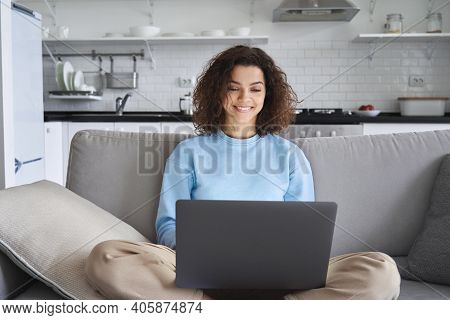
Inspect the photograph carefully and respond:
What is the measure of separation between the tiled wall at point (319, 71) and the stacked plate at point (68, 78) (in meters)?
0.14

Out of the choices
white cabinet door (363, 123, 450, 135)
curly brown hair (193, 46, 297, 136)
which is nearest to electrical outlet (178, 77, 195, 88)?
white cabinet door (363, 123, 450, 135)

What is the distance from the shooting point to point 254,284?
126cm

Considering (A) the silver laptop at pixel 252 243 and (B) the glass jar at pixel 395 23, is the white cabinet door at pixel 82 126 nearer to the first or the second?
(B) the glass jar at pixel 395 23

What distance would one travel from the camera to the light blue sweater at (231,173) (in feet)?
5.79

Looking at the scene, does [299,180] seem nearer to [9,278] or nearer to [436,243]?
[436,243]

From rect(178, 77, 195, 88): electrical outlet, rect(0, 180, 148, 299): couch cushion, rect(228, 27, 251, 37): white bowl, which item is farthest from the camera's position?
rect(178, 77, 195, 88): electrical outlet

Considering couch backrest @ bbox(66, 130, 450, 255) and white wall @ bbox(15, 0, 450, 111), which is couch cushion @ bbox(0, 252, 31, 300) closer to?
couch backrest @ bbox(66, 130, 450, 255)

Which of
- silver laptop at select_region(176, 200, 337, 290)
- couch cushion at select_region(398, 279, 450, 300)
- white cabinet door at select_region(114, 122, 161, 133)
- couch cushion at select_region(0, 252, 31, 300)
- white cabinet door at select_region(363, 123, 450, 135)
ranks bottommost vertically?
couch cushion at select_region(398, 279, 450, 300)

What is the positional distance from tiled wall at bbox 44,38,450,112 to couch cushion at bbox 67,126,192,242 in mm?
2758

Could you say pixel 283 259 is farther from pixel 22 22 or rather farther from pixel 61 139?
pixel 61 139

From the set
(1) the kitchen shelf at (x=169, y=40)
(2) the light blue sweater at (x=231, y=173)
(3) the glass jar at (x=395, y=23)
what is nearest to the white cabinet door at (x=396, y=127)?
(3) the glass jar at (x=395, y=23)

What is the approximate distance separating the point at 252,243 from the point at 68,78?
3.88 metres

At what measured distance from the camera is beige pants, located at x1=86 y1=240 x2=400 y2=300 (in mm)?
1308
